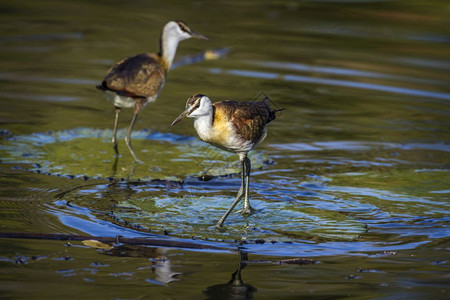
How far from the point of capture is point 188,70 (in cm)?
1379

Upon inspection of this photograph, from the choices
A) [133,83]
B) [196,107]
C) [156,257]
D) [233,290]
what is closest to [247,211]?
[196,107]

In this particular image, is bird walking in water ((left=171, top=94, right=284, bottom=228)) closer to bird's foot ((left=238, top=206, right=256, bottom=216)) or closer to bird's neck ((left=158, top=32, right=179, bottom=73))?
bird's foot ((left=238, top=206, right=256, bottom=216))

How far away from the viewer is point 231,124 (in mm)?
7379

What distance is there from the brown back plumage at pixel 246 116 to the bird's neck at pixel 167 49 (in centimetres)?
281

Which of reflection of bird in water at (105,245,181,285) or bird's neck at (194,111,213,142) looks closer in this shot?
reflection of bird in water at (105,245,181,285)

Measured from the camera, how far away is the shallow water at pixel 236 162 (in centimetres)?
611

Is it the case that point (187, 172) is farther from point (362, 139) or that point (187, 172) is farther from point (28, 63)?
point (28, 63)

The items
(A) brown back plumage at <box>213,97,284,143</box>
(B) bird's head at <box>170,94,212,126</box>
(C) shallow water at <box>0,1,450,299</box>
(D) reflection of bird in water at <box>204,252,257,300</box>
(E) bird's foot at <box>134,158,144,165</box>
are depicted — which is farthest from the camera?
(E) bird's foot at <box>134,158,144,165</box>

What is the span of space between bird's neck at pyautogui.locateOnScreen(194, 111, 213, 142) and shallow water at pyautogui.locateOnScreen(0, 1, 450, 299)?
769mm

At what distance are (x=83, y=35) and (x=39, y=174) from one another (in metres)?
7.49

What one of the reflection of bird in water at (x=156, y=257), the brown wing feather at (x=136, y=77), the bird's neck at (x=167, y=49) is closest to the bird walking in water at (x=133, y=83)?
the brown wing feather at (x=136, y=77)

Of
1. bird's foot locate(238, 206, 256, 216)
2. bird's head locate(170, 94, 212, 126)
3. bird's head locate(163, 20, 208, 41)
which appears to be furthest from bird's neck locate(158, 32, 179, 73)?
bird's head locate(170, 94, 212, 126)

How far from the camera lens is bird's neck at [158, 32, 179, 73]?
1070cm

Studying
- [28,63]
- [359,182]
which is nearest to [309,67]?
[28,63]
